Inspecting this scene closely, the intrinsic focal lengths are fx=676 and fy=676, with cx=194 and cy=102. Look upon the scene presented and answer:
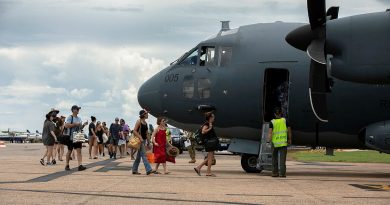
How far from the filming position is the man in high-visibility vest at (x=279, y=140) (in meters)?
18.7

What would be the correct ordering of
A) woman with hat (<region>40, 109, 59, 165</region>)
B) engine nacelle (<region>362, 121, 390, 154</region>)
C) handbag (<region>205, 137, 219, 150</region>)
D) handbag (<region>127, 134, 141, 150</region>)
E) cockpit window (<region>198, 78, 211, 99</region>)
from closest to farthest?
engine nacelle (<region>362, 121, 390, 154</region>)
handbag (<region>205, 137, 219, 150</region>)
handbag (<region>127, 134, 141, 150</region>)
cockpit window (<region>198, 78, 211, 99</region>)
woman with hat (<region>40, 109, 59, 165</region>)

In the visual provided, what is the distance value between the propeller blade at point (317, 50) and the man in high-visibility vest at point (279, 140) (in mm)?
4055

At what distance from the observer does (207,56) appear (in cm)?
2052

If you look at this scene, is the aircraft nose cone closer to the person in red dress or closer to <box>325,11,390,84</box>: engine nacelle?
the person in red dress

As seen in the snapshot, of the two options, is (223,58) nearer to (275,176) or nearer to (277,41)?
(277,41)

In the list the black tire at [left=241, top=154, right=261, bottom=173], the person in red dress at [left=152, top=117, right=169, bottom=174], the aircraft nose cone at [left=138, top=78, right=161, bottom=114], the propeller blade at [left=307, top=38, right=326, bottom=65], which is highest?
the propeller blade at [left=307, top=38, right=326, bottom=65]

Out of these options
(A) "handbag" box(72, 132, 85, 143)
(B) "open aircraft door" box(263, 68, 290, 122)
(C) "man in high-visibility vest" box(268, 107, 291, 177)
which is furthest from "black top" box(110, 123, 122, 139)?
(C) "man in high-visibility vest" box(268, 107, 291, 177)

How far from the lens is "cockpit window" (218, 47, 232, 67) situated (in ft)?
65.9

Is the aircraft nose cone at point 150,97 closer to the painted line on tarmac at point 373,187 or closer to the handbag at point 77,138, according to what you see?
the handbag at point 77,138

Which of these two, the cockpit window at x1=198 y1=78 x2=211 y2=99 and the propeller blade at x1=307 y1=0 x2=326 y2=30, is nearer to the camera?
the propeller blade at x1=307 y1=0 x2=326 y2=30

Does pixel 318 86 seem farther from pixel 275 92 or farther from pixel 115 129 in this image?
pixel 115 129

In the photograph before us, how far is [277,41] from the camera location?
19641mm

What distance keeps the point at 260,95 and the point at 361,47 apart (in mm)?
5611

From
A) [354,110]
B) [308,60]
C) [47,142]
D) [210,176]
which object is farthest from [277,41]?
[47,142]
